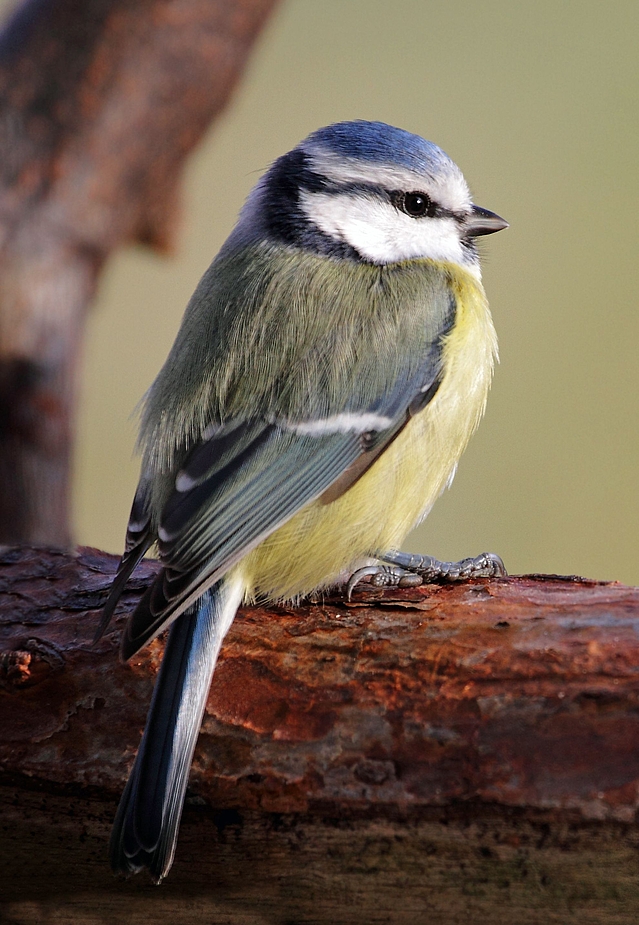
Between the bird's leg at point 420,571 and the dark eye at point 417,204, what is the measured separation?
57 centimetres

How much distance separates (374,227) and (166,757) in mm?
891

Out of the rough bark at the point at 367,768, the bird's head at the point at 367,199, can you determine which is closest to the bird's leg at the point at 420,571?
the rough bark at the point at 367,768

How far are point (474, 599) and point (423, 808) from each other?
11.9 inches

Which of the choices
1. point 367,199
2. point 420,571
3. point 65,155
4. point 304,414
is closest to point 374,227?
point 367,199

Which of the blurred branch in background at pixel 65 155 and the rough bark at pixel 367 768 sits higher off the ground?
the blurred branch in background at pixel 65 155

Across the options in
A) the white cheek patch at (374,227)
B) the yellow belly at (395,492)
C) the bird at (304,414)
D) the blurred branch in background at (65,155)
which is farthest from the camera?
the blurred branch in background at (65,155)

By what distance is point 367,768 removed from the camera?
0.98 metres

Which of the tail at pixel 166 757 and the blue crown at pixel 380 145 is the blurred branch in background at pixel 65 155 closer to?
the blue crown at pixel 380 145

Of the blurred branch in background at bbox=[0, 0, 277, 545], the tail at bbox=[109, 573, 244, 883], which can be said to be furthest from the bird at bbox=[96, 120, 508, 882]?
the blurred branch in background at bbox=[0, 0, 277, 545]

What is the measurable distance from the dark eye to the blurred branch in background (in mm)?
815

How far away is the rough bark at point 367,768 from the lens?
36.9 inches

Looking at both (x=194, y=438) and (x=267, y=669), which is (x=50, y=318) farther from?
(x=267, y=669)

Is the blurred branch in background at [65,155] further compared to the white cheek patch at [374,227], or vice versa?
the blurred branch in background at [65,155]

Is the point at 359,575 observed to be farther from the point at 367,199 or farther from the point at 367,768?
the point at 367,199
